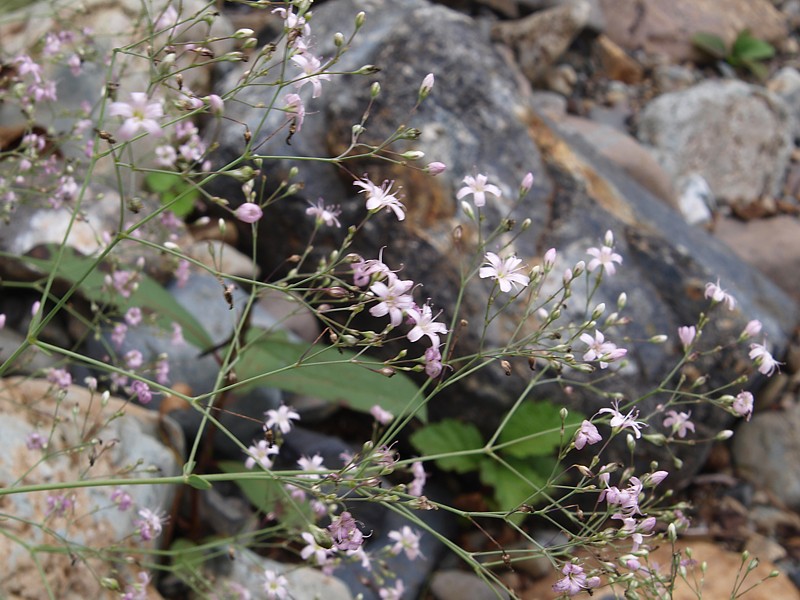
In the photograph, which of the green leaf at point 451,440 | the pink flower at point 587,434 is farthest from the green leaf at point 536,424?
the pink flower at point 587,434

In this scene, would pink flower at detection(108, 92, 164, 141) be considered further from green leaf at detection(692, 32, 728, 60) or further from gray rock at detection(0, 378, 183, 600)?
green leaf at detection(692, 32, 728, 60)

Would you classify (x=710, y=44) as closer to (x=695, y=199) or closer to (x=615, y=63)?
(x=615, y=63)

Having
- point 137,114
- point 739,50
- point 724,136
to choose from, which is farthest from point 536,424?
point 739,50

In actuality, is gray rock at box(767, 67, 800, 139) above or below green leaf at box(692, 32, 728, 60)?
below

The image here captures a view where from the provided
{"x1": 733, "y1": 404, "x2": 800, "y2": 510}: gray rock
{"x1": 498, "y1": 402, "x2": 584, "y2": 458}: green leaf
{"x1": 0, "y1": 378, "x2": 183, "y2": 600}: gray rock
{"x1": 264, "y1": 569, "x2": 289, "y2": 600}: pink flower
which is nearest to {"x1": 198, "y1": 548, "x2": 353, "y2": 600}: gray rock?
{"x1": 0, "y1": 378, "x2": 183, "y2": 600}: gray rock

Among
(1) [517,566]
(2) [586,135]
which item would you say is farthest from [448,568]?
(2) [586,135]

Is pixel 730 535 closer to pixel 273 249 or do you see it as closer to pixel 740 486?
pixel 740 486
